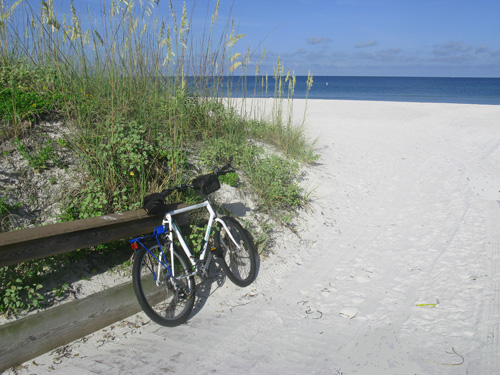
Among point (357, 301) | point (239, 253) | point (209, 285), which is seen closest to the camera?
point (357, 301)

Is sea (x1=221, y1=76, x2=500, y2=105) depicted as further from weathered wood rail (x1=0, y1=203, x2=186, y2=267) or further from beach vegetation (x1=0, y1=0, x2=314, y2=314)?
weathered wood rail (x1=0, y1=203, x2=186, y2=267)

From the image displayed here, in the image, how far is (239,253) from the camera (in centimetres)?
442

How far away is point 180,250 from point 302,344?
1.36 m

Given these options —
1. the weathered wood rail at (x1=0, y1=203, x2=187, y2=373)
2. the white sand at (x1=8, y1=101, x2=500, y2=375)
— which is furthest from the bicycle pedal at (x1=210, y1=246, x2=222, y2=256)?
the weathered wood rail at (x1=0, y1=203, x2=187, y2=373)

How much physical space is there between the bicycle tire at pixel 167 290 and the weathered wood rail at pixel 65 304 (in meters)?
0.18

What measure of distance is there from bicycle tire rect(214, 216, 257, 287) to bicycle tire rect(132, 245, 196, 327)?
24.8 inches

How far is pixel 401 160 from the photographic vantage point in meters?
8.95

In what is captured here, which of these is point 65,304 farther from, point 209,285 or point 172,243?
point 209,285

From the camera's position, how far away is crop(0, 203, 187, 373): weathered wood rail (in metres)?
2.84

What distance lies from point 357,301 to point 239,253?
4.37 feet

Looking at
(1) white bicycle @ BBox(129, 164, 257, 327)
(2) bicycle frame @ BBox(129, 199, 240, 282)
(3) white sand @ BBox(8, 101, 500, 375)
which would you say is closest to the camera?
(3) white sand @ BBox(8, 101, 500, 375)

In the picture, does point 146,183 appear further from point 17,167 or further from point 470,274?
point 470,274

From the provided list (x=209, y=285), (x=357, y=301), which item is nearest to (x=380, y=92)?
(x=357, y=301)

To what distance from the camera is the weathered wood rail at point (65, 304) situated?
2.84m
